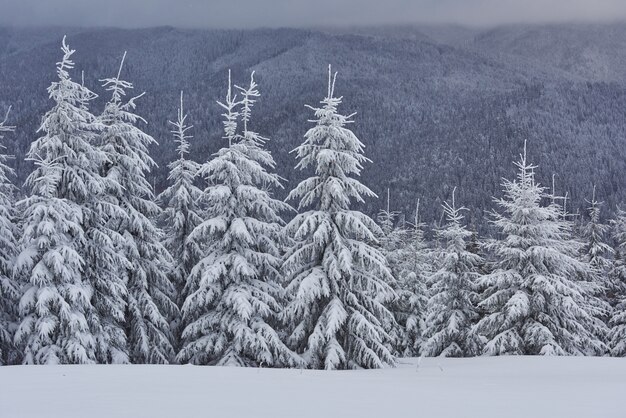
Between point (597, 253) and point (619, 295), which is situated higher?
point (597, 253)

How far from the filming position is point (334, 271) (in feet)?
55.7

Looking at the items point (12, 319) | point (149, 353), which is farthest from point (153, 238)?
point (12, 319)

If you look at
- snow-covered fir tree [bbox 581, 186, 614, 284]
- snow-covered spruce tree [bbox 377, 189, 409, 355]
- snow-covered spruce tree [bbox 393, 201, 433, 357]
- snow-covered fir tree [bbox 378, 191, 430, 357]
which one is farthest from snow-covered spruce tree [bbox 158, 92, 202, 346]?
snow-covered fir tree [bbox 581, 186, 614, 284]

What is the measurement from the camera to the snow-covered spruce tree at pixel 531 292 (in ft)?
71.3

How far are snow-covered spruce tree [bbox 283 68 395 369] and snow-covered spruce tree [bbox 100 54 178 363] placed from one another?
5.49 m

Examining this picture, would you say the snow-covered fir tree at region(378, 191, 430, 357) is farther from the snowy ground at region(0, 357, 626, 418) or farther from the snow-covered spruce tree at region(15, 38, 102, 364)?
the snowy ground at region(0, 357, 626, 418)

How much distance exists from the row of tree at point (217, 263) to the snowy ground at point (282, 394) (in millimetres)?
6337

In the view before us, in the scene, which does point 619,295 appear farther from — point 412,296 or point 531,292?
point 531,292

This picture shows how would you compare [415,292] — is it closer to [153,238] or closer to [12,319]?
[153,238]

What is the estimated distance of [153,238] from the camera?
21391 millimetres

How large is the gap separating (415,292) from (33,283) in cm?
2360

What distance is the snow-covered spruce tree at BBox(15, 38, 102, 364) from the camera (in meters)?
17.2

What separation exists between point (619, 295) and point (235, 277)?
25272 mm

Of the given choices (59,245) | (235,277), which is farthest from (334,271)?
(59,245)
